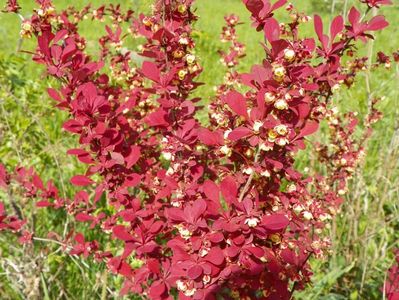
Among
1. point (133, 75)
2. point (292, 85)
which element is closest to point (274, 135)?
point (292, 85)

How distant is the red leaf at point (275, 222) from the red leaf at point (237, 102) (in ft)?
0.70

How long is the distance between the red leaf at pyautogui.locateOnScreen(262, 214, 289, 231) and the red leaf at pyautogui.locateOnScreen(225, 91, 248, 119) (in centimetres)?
21

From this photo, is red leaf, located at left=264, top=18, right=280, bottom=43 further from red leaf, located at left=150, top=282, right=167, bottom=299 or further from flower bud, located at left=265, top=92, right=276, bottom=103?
red leaf, located at left=150, top=282, right=167, bottom=299

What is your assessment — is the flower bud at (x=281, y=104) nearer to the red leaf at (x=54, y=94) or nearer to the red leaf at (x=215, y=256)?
the red leaf at (x=215, y=256)

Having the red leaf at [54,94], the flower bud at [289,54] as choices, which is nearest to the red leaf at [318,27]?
the flower bud at [289,54]

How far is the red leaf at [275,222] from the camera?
0.84 meters

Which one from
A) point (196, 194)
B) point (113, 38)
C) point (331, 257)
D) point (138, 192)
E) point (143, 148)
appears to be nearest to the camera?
point (196, 194)

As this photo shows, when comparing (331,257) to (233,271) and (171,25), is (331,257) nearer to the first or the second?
(233,271)

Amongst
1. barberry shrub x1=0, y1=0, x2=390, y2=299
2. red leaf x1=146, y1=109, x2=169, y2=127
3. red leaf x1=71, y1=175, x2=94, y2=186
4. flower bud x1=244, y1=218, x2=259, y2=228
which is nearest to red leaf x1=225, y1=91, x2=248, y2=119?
barberry shrub x1=0, y1=0, x2=390, y2=299

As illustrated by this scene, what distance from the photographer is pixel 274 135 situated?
84 cm

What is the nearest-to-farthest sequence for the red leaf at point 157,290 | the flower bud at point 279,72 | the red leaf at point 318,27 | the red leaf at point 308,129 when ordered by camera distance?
1. the flower bud at point 279,72
2. the red leaf at point 308,129
3. the red leaf at point 318,27
4. the red leaf at point 157,290

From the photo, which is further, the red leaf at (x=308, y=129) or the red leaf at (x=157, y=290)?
the red leaf at (x=157, y=290)

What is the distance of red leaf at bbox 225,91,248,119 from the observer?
88 centimetres

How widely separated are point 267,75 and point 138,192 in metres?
1.00
